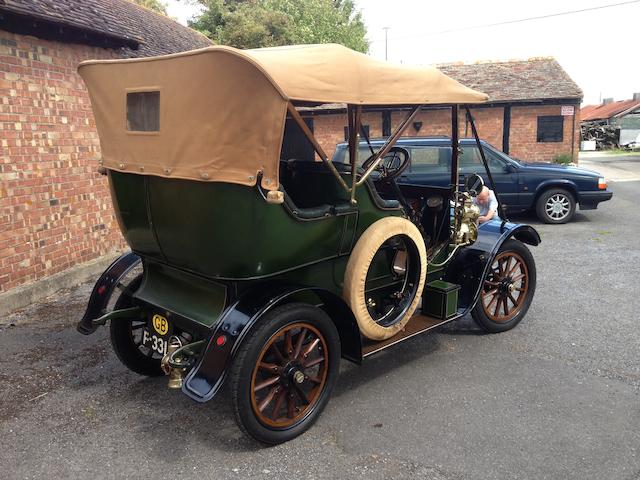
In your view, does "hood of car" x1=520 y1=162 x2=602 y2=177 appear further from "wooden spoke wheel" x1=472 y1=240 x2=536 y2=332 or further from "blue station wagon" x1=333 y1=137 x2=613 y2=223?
"wooden spoke wheel" x1=472 y1=240 x2=536 y2=332

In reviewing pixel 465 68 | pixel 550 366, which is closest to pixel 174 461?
pixel 550 366

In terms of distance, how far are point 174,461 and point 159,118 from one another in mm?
1889

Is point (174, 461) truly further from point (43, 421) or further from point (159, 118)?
point (159, 118)

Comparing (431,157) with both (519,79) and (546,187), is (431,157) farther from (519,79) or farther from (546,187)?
(519,79)

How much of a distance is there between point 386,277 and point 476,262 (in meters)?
0.94

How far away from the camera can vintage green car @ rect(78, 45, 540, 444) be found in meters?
2.73

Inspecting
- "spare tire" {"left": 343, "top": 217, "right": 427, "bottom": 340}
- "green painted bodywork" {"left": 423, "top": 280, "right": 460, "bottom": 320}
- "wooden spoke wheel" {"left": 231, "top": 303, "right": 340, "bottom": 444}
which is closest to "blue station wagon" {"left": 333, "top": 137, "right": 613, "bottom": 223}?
"green painted bodywork" {"left": 423, "top": 280, "right": 460, "bottom": 320}

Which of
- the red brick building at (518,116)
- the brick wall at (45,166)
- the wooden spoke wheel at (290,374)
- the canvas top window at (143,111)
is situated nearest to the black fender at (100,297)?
the canvas top window at (143,111)

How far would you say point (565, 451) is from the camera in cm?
301

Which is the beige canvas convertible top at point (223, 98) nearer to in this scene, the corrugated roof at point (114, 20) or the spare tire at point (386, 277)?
the spare tire at point (386, 277)

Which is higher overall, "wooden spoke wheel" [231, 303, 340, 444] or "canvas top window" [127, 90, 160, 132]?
"canvas top window" [127, 90, 160, 132]

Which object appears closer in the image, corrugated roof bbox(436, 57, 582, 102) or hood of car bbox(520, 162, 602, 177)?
hood of car bbox(520, 162, 602, 177)

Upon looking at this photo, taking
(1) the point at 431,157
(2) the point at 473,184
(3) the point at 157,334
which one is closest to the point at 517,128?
(1) the point at 431,157

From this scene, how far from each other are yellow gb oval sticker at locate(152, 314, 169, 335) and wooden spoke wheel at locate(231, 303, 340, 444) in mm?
682
